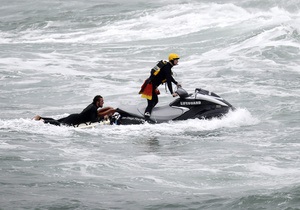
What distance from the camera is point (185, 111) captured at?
1565 cm

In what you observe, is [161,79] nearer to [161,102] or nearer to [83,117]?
[83,117]

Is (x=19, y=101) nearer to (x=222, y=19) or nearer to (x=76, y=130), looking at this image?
(x=76, y=130)

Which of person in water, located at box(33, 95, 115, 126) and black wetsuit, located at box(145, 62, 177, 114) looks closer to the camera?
person in water, located at box(33, 95, 115, 126)

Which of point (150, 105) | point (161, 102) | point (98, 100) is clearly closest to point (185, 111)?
point (150, 105)

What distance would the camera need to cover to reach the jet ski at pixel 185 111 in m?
15.6

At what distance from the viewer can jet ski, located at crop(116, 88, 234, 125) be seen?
15602 mm

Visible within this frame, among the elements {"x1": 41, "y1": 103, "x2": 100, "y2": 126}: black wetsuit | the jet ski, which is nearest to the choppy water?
the jet ski

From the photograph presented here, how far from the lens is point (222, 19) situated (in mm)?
35969

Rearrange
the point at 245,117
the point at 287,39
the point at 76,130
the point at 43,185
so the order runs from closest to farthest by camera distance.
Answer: the point at 43,185 < the point at 76,130 < the point at 245,117 < the point at 287,39

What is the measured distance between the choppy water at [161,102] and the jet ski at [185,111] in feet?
0.54

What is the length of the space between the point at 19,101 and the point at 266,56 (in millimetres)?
9674

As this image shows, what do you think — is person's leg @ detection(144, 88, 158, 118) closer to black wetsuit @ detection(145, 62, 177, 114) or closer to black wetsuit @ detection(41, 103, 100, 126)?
black wetsuit @ detection(145, 62, 177, 114)

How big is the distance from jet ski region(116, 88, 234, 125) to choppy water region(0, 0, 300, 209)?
0.16m

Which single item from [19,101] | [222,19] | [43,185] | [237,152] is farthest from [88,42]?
[43,185]
